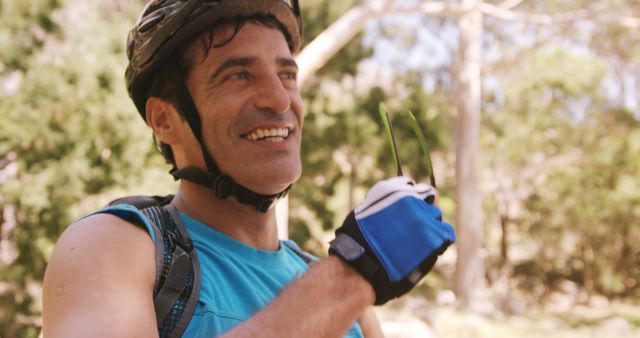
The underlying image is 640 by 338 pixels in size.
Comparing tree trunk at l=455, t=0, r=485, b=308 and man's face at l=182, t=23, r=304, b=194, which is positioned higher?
man's face at l=182, t=23, r=304, b=194

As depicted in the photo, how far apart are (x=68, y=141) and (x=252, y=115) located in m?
6.54

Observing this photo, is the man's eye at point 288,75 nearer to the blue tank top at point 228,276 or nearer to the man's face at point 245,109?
the man's face at point 245,109

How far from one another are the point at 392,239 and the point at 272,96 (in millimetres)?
560

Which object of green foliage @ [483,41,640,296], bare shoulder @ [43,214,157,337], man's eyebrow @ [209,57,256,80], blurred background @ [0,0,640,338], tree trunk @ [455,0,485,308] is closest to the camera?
bare shoulder @ [43,214,157,337]

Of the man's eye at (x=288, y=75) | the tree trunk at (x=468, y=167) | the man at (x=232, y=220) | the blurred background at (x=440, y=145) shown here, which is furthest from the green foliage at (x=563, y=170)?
the man at (x=232, y=220)

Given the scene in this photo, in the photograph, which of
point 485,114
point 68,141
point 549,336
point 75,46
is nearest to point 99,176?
point 68,141

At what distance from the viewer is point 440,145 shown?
10.2 meters

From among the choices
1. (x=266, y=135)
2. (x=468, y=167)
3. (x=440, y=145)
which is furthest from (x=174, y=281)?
(x=468, y=167)

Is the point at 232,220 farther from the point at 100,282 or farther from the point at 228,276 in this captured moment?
the point at 100,282

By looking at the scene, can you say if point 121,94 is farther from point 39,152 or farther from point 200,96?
point 200,96

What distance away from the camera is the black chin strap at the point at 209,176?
65.3 inches

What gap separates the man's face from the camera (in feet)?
5.38

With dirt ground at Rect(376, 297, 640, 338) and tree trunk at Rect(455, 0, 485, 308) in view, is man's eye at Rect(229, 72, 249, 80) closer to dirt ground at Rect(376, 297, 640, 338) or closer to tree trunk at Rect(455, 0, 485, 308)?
dirt ground at Rect(376, 297, 640, 338)

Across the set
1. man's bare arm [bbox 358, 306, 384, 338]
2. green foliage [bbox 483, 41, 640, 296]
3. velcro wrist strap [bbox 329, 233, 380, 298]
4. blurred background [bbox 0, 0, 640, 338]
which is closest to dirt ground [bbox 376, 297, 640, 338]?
blurred background [bbox 0, 0, 640, 338]
